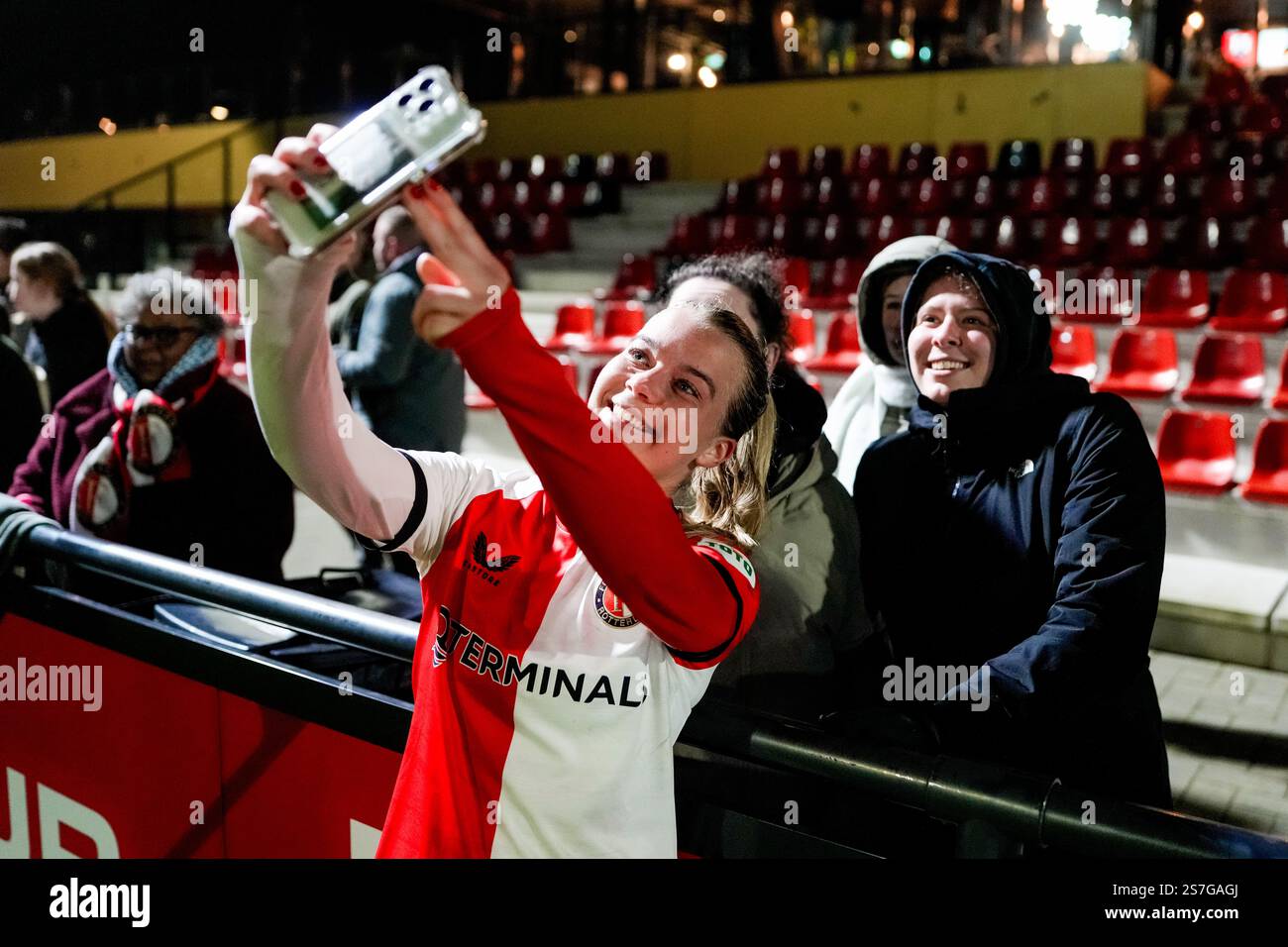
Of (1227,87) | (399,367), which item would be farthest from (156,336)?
(1227,87)

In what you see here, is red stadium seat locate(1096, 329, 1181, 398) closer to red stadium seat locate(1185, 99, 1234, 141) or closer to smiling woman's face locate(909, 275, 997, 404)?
red stadium seat locate(1185, 99, 1234, 141)

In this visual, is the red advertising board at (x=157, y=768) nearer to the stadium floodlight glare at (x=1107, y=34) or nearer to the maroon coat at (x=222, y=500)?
the maroon coat at (x=222, y=500)

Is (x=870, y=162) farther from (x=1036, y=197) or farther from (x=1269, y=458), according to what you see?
(x=1269, y=458)

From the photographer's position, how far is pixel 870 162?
31.6 feet

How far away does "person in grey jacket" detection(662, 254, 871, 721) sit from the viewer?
1541mm

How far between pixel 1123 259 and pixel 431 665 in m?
7.01

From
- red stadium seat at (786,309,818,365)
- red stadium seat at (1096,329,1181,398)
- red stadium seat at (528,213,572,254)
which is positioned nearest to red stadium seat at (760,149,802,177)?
red stadium seat at (528,213,572,254)

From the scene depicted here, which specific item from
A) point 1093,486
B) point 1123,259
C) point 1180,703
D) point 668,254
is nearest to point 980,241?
point 1123,259

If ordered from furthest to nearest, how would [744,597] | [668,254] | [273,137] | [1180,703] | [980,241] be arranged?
[273,137] → [668,254] → [980,241] → [1180,703] → [744,597]

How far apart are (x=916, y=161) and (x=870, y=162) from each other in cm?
47

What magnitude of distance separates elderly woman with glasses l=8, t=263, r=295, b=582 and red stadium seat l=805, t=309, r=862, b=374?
4.39 meters

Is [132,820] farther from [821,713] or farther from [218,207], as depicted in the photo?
[218,207]

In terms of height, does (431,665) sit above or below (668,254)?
below
